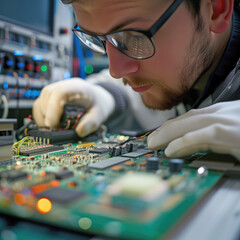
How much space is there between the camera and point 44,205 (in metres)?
0.49

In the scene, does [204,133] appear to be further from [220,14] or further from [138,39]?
[220,14]

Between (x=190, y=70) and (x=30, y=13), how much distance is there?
1.84m

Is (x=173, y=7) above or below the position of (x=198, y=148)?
above

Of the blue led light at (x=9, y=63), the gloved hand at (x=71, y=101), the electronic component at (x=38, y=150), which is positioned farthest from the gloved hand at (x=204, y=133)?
the blue led light at (x=9, y=63)

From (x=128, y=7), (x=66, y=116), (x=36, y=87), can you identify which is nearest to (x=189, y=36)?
(x=128, y=7)

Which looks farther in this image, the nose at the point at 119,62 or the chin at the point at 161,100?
the chin at the point at 161,100

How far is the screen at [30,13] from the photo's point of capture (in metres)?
2.16

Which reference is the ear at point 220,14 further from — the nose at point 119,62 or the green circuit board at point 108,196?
the green circuit board at point 108,196

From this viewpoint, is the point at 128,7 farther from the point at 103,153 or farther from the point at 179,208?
the point at 179,208

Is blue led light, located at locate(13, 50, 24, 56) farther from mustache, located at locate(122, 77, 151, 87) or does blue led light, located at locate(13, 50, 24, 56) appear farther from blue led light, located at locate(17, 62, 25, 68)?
mustache, located at locate(122, 77, 151, 87)

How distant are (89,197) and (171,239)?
0.17 meters

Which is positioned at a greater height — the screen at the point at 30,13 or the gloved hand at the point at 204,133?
the screen at the point at 30,13

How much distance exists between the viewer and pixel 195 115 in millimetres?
841

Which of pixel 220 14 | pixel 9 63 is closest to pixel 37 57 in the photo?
pixel 9 63
